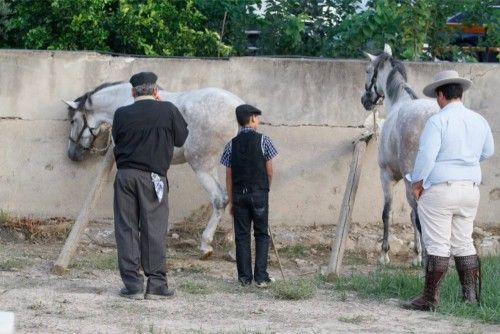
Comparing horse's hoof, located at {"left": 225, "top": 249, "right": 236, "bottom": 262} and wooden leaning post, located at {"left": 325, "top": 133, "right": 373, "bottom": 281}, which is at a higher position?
wooden leaning post, located at {"left": 325, "top": 133, "right": 373, "bottom": 281}

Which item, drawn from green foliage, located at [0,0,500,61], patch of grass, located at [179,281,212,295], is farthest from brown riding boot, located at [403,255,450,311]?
green foliage, located at [0,0,500,61]

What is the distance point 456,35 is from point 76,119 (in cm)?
551

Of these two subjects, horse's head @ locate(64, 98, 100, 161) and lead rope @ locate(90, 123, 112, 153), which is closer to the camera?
horse's head @ locate(64, 98, 100, 161)

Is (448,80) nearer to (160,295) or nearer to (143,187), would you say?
(143,187)

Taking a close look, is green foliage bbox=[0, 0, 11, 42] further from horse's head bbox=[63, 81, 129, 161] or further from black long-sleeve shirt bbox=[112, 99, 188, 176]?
black long-sleeve shirt bbox=[112, 99, 188, 176]

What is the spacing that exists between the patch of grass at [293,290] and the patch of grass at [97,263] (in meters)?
2.08

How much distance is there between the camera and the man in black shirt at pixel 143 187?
927cm

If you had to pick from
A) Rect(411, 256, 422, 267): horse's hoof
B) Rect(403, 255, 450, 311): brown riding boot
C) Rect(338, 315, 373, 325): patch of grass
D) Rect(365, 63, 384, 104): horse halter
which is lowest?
Rect(411, 256, 422, 267): horse's hoof

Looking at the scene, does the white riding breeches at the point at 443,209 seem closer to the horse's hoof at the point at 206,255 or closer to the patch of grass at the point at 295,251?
the horse's hoof at the point at 206,255

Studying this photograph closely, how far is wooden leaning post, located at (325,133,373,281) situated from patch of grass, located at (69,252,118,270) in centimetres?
213

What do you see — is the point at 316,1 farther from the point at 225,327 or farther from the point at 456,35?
the point at 225,327

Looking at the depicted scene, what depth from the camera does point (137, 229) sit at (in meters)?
9.37

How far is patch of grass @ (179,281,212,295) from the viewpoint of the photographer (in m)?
9.73

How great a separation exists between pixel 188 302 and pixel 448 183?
91.0 inches
